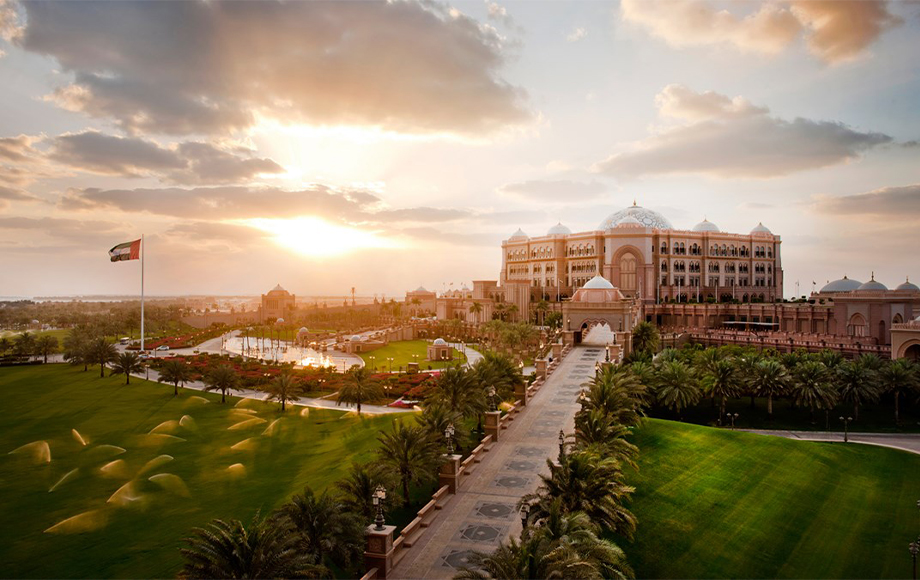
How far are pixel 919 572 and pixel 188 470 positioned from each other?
3774 cm

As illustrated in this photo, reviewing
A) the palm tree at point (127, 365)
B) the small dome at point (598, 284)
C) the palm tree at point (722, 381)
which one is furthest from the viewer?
the small dome at point (598, 284)

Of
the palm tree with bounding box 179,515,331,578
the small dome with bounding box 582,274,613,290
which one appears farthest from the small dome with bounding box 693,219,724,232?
the palm tree with bounding box 179,515,331,578

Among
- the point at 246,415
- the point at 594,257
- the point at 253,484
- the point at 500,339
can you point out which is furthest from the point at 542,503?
the point at 594,257

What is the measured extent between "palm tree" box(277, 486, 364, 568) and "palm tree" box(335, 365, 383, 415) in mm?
25288

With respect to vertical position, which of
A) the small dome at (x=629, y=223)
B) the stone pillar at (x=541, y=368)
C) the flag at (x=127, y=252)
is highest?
the small dome at (x=629, y=223)

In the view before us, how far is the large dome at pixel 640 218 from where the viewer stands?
99.1m

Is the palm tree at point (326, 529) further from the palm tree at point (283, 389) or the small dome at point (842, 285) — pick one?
the small dome at point (842, 285)

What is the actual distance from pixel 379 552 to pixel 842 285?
84592mm

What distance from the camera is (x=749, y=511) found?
77.4ft

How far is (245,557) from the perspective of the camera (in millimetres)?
14562

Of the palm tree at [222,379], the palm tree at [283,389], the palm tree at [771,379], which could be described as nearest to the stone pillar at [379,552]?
the palm tree at [283,389]

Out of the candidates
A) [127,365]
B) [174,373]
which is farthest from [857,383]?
[127,365]

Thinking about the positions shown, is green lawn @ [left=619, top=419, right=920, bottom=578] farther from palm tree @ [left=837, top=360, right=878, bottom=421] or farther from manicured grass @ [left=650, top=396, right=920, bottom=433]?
manicured grass @ [left=650, top=396, right=920, bottom=433]

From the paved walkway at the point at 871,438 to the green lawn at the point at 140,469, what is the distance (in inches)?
1180
